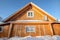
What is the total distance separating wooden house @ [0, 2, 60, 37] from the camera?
1111 cm

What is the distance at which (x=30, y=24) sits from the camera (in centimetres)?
1138

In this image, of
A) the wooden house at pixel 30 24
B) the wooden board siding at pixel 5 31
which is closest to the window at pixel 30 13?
the wooden house at pixel 30 24

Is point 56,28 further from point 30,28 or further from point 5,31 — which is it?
point 5,31

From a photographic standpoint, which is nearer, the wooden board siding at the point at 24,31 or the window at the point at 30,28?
the wooden board siding at the point at 24,31

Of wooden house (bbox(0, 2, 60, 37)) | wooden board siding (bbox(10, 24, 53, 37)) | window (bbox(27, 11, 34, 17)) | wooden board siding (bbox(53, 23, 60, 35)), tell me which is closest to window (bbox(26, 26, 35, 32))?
wooden house (bbox(0, 2, 60, 37))

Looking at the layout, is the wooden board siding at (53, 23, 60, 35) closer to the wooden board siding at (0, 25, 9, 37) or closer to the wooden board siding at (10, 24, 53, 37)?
the wooden board siding at (10, 24, 53, 37)

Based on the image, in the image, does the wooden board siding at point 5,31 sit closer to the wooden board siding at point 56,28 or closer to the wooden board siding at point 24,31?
the wooden board siding at point 24,31

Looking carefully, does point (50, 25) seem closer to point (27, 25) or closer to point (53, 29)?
point (53, 29)

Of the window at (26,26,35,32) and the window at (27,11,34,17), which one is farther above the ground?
the window at (27,11,34,17)

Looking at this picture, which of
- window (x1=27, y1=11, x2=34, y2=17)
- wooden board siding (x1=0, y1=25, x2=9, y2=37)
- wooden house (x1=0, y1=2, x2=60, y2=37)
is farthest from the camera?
window (x1=27, y1=11, x2=34, y2=17)

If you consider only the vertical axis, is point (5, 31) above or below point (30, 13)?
below

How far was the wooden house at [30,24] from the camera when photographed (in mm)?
11107

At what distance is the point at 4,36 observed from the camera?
37.1 ft

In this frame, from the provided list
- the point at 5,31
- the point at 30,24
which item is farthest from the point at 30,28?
the point at 5,31
